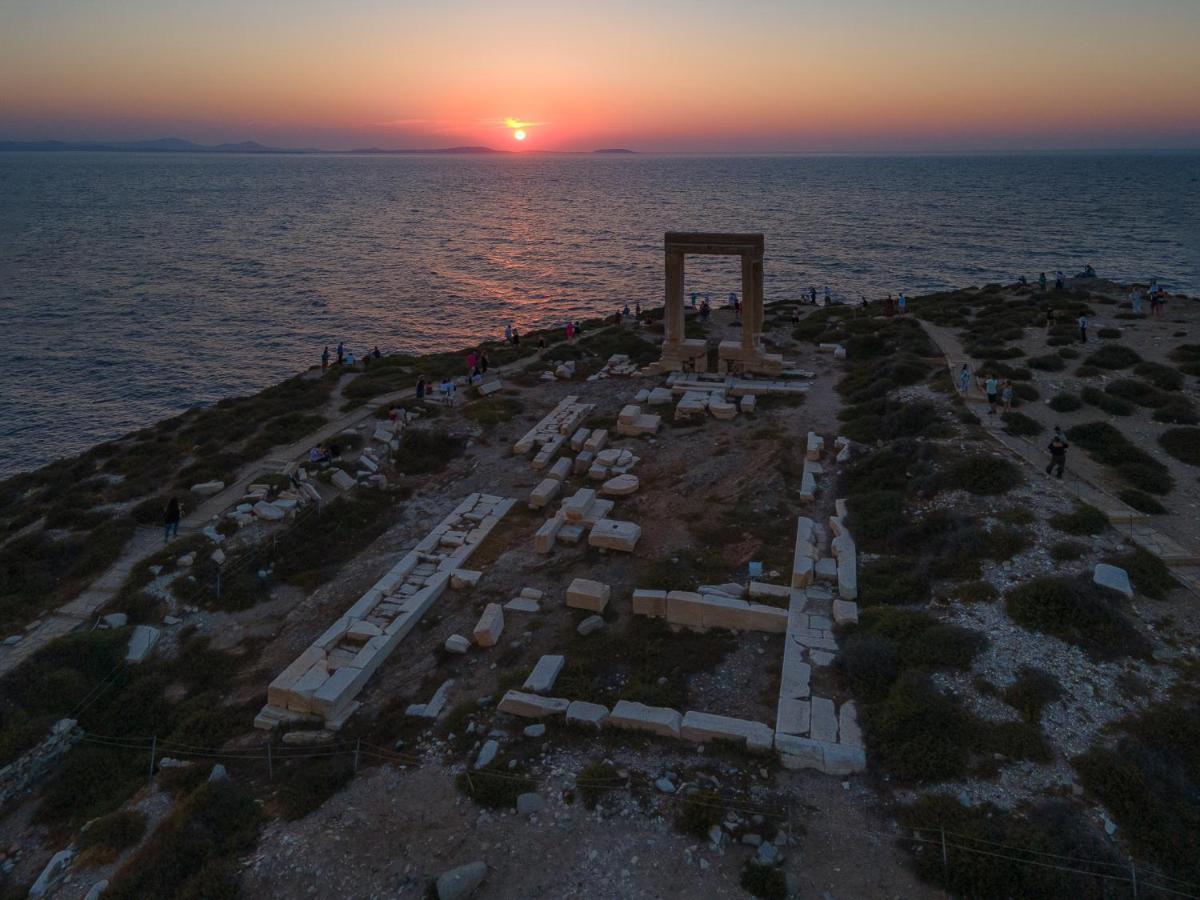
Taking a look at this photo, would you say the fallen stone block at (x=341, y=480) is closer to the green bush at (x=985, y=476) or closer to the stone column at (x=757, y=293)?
the green bush at (x=985, y=476)

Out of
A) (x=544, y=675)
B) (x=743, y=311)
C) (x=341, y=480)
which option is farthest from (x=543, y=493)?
(x=743, y=311)

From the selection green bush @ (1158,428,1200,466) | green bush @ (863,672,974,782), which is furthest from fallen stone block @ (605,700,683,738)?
green bush @ (1158,428,1200,466)

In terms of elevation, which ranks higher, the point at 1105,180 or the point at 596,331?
the point at 1105,180

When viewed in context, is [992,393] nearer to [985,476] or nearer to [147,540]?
[985,476]

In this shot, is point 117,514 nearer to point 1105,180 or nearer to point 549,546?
point 549,546

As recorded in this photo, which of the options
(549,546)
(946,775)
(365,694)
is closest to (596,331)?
(549,546)

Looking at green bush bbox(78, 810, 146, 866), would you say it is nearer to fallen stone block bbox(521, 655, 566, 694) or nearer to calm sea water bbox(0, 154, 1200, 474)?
fallen stone block bbox(521, 655, 566, 694)
